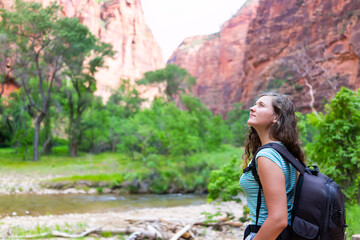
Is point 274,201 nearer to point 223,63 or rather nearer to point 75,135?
point 75,135

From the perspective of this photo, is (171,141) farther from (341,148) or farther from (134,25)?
(134,25)

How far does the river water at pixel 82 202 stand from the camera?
11824 mm

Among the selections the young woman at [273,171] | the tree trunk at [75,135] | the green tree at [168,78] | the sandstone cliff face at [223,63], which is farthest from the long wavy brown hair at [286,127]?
the sandstone cliff face at [223,63]

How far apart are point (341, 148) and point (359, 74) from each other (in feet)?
97.6

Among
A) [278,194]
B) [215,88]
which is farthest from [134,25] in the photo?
[278,194]

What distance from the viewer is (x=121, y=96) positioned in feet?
162

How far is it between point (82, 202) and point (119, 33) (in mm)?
65961

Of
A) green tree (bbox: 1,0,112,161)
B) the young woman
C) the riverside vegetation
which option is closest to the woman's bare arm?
the young woman

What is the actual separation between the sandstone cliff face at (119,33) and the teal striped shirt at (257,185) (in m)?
66.4

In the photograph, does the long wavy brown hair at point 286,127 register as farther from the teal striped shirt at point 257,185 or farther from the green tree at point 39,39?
the green tree at point 39,39

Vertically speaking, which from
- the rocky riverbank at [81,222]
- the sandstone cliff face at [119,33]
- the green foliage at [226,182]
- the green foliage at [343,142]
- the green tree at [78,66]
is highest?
the sandstone cliff face at [119,33]

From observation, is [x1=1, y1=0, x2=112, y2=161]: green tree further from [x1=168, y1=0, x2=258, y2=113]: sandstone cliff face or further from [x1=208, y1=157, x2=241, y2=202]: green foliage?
[x1=168, y1=0, x2=258, y2=113]: sandstone cliff face

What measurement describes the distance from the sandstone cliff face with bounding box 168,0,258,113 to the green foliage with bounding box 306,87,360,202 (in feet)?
196

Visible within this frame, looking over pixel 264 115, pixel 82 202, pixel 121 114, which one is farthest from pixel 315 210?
pixel 121 114
